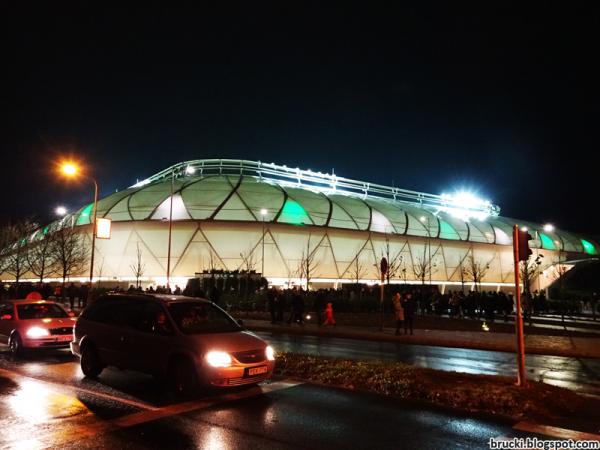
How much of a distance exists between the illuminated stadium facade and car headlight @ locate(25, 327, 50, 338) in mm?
29555

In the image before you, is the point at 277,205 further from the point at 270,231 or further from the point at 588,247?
the point at 588,247

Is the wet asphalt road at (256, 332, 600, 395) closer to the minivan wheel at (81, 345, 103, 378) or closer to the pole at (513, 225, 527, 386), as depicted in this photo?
the pole at (513, 225, 527, 386)

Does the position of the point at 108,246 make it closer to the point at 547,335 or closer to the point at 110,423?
the point at 547,335

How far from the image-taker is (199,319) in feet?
29.8

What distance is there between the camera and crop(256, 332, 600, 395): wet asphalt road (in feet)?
36.2

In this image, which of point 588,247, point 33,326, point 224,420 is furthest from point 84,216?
point 588,247

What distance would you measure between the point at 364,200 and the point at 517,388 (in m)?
52.0

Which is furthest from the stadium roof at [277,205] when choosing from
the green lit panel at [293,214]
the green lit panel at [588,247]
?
the green lit panel at [588,247]

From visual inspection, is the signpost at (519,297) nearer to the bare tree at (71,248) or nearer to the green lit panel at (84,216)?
the bare tree at (71,248)

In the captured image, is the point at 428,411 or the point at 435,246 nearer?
the point at 428,411

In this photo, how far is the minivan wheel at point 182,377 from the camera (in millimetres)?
8094

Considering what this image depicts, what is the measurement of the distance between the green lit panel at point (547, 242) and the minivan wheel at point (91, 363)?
7213 centimetres

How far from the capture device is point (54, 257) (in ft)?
149

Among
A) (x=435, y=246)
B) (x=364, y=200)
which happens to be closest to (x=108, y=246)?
(x=364, y=200)
